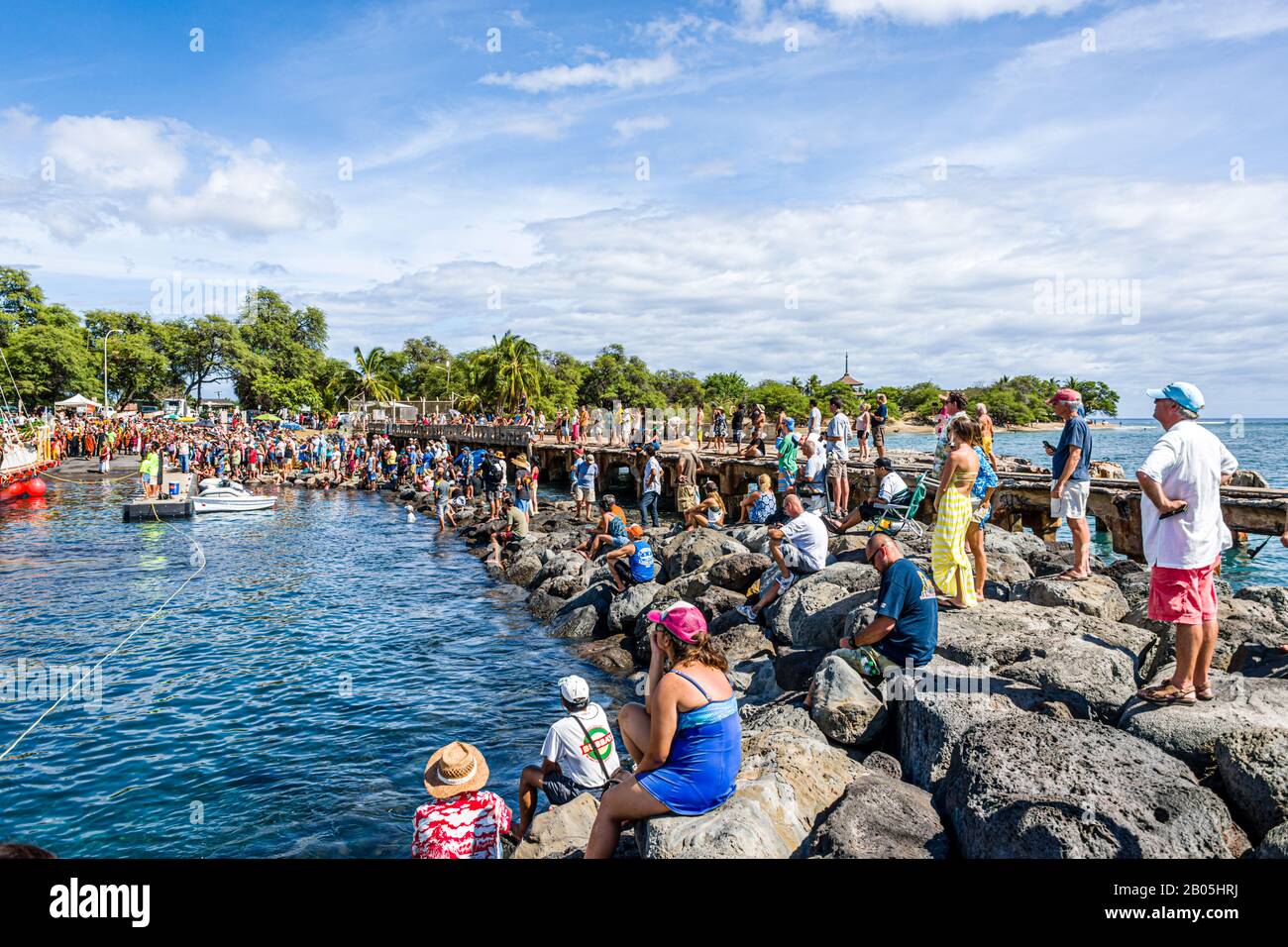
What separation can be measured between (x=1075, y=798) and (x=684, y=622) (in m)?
2.45

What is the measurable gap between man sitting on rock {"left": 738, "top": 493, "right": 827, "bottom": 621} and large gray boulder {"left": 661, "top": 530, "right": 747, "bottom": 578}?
259 cm

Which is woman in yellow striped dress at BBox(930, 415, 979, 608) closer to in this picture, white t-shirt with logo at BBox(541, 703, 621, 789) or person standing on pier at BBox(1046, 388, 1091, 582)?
person standing on pier at BBox(1046, 388, 1091, 582)

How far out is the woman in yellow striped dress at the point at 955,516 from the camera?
26.5ft

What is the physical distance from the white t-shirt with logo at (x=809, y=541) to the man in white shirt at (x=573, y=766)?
5219 millimetres

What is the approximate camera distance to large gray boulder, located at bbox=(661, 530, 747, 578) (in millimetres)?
14766

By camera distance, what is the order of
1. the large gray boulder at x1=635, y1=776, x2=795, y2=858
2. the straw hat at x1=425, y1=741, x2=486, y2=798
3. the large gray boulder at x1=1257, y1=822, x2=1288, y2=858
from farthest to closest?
the straw hat at x1=425, y1=741, x2=486, y2=798, the large gray boulder at x1=635, y1=776, x2=795, y2=858, the large gray boulder at x1=1257, y1=822, x2=1288, y2=858

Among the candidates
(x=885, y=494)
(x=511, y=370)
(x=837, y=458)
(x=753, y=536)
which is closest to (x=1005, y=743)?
(x=885, y=494)

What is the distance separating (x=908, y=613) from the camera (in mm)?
6801

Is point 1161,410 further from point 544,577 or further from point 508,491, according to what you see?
point 508,491

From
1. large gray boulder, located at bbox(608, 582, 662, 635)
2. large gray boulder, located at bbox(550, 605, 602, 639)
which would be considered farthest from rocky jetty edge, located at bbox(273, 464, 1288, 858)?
large gray boulder, located at bbox(550, 605, 602, 639)

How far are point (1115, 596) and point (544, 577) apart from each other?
424 inches

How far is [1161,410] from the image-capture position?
5.53 meters
